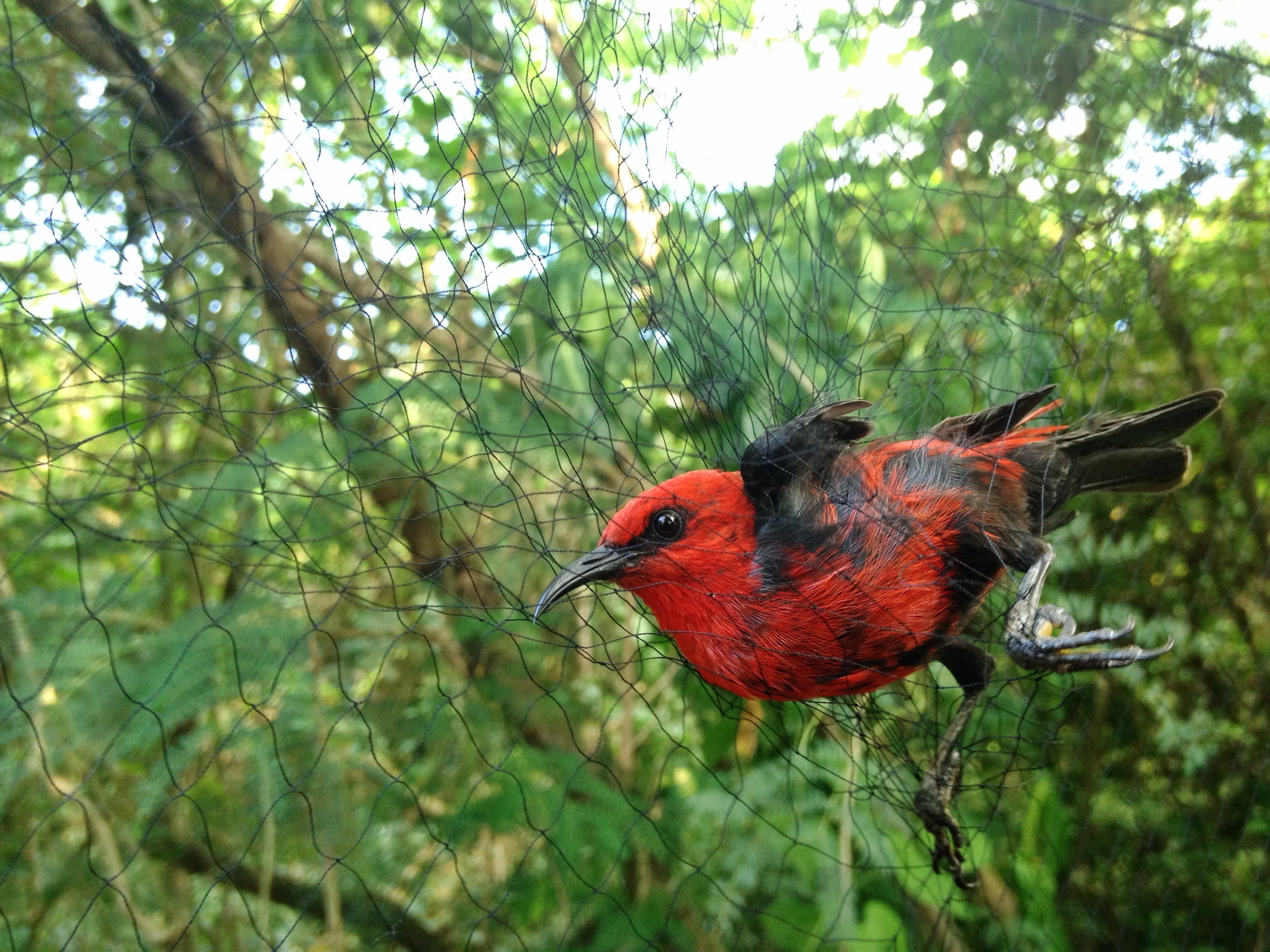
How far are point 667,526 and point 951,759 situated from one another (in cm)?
81

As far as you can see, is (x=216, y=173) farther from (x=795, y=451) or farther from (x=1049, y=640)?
(x=1049, y=640)

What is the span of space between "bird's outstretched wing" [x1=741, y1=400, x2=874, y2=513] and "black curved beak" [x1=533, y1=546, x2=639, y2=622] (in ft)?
0.93

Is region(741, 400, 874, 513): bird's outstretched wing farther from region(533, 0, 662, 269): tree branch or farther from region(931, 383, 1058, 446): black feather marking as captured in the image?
region(533, 0, 662, 269): tree branch

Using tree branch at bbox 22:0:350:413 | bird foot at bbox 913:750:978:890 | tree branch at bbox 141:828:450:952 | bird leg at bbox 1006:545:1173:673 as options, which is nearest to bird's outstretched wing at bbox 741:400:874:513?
bird leg at bbox 1006:545:1173:673

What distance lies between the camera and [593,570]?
1785 millimetres

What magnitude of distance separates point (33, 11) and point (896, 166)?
7.68 ft

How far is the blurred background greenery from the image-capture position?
7.25 ft

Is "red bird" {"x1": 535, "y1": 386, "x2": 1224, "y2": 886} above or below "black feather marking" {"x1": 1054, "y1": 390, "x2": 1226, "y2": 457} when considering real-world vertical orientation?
below

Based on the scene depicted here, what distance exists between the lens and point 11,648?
93.0 inches

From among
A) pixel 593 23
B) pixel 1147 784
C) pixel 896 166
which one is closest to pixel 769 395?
pixel 593 23

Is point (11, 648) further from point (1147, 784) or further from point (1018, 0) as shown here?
point (1147, 784)

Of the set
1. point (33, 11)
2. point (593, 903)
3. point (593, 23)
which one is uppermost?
point (593, 23)

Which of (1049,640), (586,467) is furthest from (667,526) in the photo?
(586,467)

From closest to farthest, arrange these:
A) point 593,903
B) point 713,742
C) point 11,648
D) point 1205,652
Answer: point 11,648 → point 593,903 → point 713,742 → point 1205,652
